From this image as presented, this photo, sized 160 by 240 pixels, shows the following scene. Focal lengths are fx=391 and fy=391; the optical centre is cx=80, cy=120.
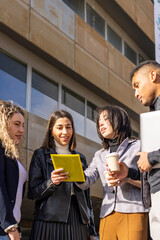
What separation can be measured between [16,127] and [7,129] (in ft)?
0.44

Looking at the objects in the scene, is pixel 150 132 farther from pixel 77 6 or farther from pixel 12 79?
pixel 77 6

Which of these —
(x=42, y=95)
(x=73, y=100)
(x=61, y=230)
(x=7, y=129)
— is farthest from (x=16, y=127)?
(x=73, y=100)

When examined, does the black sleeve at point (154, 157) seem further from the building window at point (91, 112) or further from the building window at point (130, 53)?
the building window at point (130, 53)

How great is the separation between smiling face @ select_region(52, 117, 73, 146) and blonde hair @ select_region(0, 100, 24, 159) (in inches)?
21.6

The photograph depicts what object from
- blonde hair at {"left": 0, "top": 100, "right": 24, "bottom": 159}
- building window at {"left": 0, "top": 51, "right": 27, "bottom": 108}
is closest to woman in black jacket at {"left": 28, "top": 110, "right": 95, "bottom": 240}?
blonde hair at {"left": 0, "top": 100, "right": 24, "bottom": 159}

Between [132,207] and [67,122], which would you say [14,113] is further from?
[132,207]

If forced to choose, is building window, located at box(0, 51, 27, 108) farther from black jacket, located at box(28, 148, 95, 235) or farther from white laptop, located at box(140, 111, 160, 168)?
white laptop, located at box(140, 111, 160, 168)

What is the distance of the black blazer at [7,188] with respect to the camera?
3324 millimetres

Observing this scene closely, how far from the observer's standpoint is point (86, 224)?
433 cm

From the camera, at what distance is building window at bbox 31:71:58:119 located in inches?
365

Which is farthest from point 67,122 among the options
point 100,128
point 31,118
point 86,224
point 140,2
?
point 140,2

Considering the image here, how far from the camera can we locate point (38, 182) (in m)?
4.23

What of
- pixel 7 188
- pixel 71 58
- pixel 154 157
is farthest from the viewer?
pixel 71 58

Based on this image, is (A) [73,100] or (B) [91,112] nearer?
(A) [73,100]
